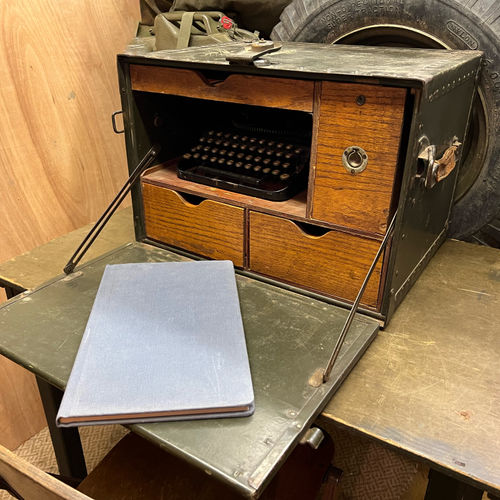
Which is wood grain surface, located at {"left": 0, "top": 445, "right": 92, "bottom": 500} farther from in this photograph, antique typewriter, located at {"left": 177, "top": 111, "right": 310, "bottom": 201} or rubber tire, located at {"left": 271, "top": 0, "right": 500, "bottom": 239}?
rubber tire, located at {"left": 271, "top": 0, "right": 500, "bottom": 239}

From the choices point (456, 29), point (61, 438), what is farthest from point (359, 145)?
point (61, 438)

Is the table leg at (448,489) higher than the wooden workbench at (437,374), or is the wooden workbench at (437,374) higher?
the wooden workbench at (437,374)

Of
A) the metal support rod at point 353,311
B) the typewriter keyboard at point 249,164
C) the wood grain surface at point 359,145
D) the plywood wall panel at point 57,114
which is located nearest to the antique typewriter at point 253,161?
the typewriter keyboard at point 249,164

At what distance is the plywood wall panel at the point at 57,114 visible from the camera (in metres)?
1.39

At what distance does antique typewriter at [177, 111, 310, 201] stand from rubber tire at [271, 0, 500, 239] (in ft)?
1.02

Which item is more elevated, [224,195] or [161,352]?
[224,195]

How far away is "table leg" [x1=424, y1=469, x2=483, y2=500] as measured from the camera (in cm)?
78

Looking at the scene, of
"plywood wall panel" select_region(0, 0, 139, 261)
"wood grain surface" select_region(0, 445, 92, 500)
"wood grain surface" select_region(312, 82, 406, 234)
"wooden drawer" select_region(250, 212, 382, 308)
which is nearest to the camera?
"wood grain surface" select_region(0, 445, 92, 500)

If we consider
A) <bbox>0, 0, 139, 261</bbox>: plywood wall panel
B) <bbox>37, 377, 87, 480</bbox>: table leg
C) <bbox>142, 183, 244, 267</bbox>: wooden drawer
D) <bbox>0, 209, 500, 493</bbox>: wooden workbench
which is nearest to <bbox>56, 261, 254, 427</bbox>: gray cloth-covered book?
<bbox>142, 183, 244, 267</bbox>: wooden drawer

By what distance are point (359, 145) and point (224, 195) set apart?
1.15 ft

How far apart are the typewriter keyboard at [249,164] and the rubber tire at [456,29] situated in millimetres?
363

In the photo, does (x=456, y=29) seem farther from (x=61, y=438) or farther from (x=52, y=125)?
(x=61, y=438)

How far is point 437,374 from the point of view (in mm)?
875

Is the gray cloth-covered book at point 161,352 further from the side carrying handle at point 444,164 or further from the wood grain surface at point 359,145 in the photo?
the side carrying handle at point 444,164
